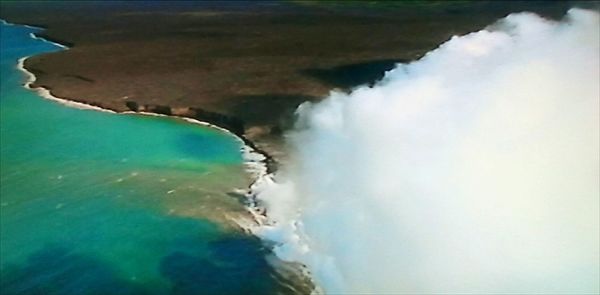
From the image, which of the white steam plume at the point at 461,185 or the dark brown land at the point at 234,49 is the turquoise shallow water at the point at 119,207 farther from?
the dark brown land at the point at 234,49

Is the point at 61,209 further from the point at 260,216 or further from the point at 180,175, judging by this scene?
the point at 260,216

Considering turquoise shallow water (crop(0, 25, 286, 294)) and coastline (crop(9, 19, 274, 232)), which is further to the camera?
coastline (crop(9, 19, 274, 232))

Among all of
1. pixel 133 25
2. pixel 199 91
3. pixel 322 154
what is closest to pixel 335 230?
pixel 322 154

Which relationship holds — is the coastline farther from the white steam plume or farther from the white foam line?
the white steam plume

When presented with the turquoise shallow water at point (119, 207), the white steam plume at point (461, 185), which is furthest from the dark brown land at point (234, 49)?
the white steam plume at point (461, 185)

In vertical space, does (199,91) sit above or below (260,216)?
above

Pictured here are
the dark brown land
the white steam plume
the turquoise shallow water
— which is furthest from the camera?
the dark brown land

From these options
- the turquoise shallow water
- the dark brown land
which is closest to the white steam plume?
the turquoise shallow water
